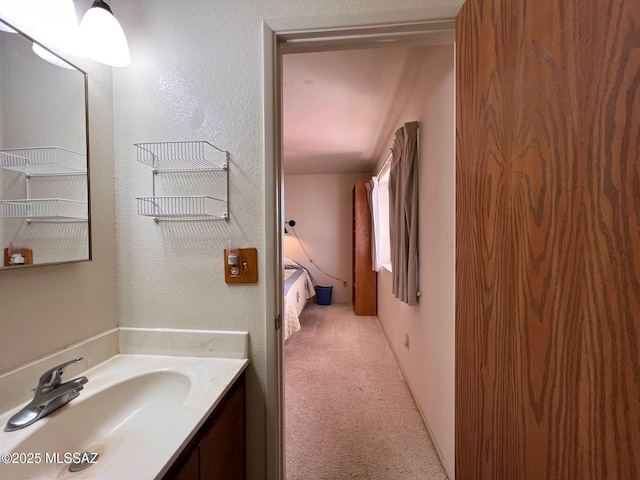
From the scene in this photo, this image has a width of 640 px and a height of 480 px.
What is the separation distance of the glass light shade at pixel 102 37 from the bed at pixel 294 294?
7.10 ft

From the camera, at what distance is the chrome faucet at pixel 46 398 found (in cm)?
66

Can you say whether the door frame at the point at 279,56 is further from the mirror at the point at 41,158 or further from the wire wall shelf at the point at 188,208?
the mirror at the point at 41,158

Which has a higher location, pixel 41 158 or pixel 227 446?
pixel 41 158

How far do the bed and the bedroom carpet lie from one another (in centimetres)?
33

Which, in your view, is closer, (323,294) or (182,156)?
(182,156)

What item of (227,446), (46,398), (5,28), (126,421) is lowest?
(227,446)

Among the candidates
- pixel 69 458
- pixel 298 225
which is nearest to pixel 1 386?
pixel 69 458

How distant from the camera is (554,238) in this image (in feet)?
1.62

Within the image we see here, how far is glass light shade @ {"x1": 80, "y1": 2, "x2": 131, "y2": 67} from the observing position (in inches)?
34.0

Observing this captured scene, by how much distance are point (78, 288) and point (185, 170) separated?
1.86ft

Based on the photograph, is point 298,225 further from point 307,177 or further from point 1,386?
point 1,386

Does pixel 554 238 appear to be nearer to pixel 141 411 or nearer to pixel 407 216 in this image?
pixel 141 411

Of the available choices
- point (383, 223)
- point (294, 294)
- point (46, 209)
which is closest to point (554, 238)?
point (46, 209)

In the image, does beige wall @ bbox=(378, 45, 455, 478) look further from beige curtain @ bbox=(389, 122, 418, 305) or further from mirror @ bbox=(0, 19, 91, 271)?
mirror @ bbox=(0, 19, 91, 271)
